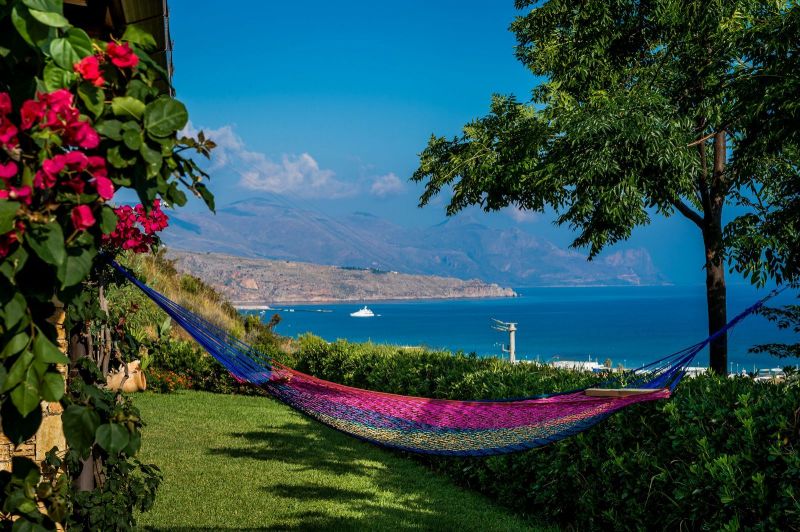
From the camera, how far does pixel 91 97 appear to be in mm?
1160

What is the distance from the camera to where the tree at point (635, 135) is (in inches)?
253

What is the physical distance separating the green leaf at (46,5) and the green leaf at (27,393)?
0.51 m

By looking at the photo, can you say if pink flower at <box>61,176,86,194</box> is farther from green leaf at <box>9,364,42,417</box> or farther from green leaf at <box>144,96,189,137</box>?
green leaf at <box>9,364,42,417</box>

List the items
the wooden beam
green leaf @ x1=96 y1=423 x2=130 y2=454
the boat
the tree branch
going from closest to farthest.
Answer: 1. green leaf @ x1=96 y1=423 x2=130 y2=454
2. the wooden beam
3. the tree branch
4. the boat

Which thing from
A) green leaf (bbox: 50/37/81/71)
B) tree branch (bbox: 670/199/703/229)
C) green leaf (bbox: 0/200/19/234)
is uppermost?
tree branch (bbox: 670/199/703/229)

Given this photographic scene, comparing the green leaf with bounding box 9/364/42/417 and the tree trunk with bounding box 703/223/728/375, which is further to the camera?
the tree trunk with bounding box 703/223/728/375

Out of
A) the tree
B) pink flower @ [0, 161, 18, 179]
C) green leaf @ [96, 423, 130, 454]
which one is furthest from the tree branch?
pink flower @ [0, 161, 18, 179]

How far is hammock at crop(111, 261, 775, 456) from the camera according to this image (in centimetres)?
341

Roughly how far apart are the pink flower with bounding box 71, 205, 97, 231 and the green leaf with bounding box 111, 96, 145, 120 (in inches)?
6.8

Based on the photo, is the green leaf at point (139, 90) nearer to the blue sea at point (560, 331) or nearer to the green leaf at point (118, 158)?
the green leaf at point (118, 158)

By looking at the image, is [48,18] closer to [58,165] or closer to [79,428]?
[58,165]

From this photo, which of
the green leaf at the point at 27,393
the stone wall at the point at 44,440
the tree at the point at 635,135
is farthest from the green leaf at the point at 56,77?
the tree at the point at 635,135

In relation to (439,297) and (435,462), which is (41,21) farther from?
(439,297)

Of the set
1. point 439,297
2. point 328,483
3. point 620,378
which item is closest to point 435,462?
point 328,483
